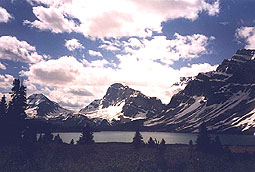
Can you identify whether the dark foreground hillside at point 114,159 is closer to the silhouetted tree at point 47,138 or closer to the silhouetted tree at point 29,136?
the silhouetted tree at point 29,136

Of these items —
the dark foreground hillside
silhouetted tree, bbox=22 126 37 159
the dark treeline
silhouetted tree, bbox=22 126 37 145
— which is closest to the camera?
the dark foreground hillside

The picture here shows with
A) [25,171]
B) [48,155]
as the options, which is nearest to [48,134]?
[48,155]

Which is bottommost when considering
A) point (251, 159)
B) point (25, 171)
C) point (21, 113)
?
point (25, 171)

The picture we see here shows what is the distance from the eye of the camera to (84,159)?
70.9 meters

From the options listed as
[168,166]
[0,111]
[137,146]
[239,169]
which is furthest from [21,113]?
[239,169]

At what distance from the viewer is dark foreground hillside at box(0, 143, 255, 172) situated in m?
65.8

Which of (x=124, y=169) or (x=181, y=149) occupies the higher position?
(x=181, y=149)

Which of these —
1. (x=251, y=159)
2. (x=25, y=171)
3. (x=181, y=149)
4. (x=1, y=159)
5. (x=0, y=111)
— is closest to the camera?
(x=25, y=171)

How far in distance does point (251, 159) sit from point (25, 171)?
6078cm

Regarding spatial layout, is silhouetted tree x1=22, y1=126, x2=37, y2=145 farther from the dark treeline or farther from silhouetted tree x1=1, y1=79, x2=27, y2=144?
silhouetted tree x1=1, y1=79, x2=27, y2=144

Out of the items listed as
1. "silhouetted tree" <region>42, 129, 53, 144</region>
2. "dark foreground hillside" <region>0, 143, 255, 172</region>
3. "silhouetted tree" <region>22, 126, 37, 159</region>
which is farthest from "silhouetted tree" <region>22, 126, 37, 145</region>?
"silhouetted tree" <region>42, 129, 53, 144</region>

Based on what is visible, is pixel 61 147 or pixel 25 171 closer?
pixel 25 171

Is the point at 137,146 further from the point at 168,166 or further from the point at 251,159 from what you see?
the point at 251,159

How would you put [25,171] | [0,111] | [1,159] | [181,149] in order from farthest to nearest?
[0,111]
[181,149]
[1,159]
[25,171]
